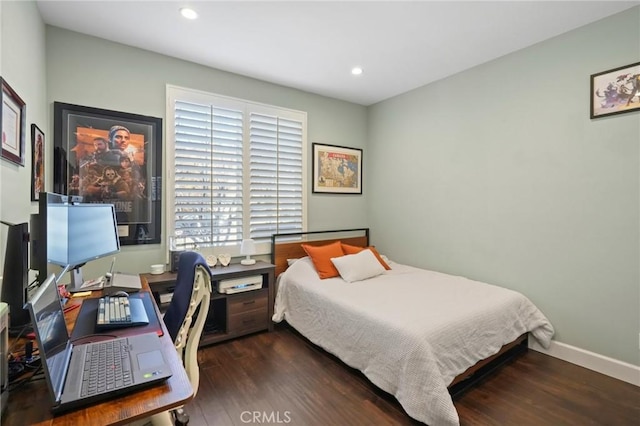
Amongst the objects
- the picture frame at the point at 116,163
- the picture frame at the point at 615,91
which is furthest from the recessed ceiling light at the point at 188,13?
the picture frame at the point at 615,91

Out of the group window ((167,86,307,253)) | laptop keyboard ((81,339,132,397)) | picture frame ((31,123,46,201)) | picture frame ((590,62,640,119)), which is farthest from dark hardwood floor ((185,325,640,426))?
picture frame ((590,62,640,119))

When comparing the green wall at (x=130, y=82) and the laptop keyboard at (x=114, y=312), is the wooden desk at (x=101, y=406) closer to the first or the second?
the laptop keyboard at (x=114, y=312)

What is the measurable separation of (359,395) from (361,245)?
90.6 inches

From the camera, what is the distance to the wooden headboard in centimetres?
345

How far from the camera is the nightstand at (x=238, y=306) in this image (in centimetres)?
281

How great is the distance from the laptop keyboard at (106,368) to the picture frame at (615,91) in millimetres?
3320

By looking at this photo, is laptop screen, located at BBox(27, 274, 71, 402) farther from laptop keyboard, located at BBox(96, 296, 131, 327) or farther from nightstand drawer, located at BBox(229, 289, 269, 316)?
nightstand drawer, located at BBox(229, 289, 269, 316)

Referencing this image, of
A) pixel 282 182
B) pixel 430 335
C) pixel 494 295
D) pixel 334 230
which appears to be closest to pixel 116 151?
pixel 282 182

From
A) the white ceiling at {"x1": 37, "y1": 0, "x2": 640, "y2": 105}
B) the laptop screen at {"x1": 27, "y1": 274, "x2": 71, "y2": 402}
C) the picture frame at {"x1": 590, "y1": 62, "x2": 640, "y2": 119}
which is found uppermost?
the white ceiling at {"x1": 37, "y1": 0, "x2": 640, "y2": 105}

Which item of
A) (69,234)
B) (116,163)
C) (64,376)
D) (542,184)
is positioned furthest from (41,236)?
(542,184)

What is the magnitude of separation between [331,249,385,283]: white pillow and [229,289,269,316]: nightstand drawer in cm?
80

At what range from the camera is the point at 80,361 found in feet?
3.27

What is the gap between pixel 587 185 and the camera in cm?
239

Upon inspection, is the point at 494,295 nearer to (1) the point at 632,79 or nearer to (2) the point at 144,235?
(1) the point at 632,79
